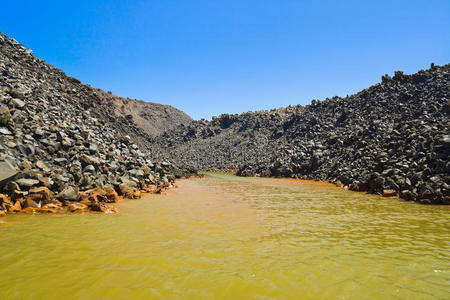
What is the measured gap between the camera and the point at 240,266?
486 cm

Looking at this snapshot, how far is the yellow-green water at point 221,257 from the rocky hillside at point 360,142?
7486 mm

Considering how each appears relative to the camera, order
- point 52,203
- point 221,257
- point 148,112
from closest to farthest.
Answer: point 221,257 → point 52,203 → point 148,112

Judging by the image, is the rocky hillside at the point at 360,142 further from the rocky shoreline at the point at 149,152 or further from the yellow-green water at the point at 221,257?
the yellow-green water at the point at 221,257

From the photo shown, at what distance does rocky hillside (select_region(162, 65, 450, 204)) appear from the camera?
15.6 m

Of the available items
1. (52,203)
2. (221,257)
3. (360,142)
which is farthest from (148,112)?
(221,257)

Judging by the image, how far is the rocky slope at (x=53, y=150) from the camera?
29.3 ft

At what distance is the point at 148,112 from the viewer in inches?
4419

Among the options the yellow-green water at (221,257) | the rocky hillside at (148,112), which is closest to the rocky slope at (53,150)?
the yellow-green water at (221,257)

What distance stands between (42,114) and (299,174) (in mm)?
25055

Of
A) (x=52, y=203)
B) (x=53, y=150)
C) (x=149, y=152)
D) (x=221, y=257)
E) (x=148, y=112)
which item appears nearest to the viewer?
(x=221, y=257)

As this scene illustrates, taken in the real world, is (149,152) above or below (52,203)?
above

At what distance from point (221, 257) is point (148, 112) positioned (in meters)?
114

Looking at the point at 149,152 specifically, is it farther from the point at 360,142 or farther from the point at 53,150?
the point at 360,142

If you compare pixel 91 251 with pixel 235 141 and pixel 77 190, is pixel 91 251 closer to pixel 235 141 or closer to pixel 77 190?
pixel 77 190
